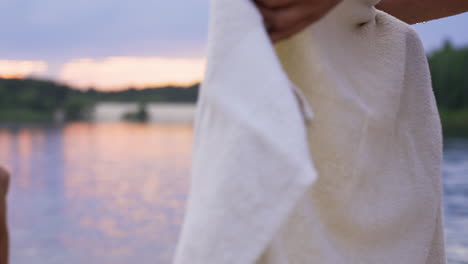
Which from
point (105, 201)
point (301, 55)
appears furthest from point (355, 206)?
point (105, 201)

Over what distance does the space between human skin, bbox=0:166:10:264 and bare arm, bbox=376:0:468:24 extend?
30.6 inches

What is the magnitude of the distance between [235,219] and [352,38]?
29 cm

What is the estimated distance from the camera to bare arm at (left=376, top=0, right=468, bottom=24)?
0.65 m

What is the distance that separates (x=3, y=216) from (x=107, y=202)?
28.0ft

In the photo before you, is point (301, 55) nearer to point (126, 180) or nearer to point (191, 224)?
point (191, 224)

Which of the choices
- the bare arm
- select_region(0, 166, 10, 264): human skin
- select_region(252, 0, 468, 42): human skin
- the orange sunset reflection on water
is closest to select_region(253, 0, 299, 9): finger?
select_region(252, 0, 468, 42): human skin

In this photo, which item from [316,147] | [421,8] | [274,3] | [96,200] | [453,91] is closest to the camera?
[274,3]

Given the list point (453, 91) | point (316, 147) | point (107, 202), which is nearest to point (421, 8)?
point (316, 147)

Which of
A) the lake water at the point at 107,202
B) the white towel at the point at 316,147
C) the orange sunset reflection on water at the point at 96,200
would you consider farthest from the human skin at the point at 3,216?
the lake water at the point at 107,202

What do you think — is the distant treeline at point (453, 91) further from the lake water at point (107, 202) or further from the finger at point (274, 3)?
the finger at point (274, 3)

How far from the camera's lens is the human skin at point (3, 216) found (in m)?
1.02

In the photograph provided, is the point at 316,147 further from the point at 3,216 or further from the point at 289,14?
the point at 3,216

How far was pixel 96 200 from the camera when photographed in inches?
384

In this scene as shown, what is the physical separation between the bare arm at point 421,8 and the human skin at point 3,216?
0.78m
